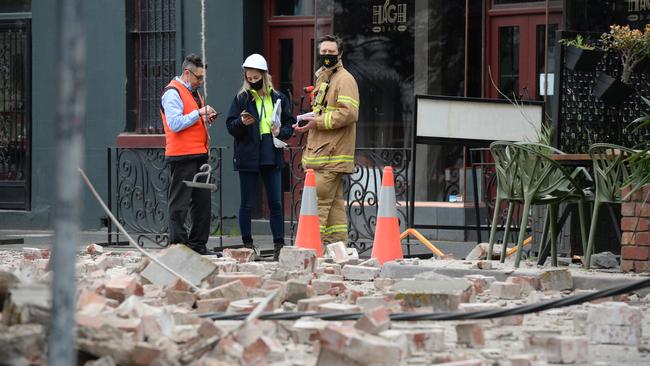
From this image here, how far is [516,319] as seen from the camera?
6.76m

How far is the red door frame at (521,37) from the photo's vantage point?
15414 mm

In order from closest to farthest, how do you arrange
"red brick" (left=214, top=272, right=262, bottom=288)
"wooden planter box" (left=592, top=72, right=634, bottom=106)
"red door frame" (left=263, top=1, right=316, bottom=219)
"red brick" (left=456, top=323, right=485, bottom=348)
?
"red brick" (left=456, top=323, right=485, bottom=348), "red brick" (left=214, top=272, right=262, bottom=288), "wooden planter box" (left=592, top=72, right=634, bottom=106), "red door frame" (left=263, top=1, right=316, bottom=219)

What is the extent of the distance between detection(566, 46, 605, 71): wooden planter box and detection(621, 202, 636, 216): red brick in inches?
63.1

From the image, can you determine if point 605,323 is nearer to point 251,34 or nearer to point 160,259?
point 160,259

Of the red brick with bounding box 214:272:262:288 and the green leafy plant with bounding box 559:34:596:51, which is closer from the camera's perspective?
the red brick with bounding box 214:272:262:288

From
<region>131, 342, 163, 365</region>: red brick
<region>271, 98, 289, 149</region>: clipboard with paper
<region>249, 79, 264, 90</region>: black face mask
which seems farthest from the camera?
<region>249, 79, 264, 90</region>: black face mask

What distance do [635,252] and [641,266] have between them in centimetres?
10

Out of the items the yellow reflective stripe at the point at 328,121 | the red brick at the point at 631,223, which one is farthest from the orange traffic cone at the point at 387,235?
the red brick at the point at 631,223

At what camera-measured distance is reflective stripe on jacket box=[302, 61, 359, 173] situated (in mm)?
11680

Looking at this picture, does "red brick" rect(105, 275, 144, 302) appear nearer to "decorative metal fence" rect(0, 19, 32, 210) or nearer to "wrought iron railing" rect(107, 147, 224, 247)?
"wrought iron railing" rect(107, 147, 224, 247)

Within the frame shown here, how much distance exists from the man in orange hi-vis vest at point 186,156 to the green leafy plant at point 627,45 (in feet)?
12.8

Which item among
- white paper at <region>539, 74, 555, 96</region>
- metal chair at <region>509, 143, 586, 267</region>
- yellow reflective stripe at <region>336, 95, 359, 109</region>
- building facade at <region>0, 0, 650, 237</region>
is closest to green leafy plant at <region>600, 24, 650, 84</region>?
metal chair at <region>509, 143, 586, 267</region>

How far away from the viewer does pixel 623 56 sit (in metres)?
10.4

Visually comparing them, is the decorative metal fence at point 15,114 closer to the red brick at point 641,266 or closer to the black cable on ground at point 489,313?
the red brick at point 641,266
